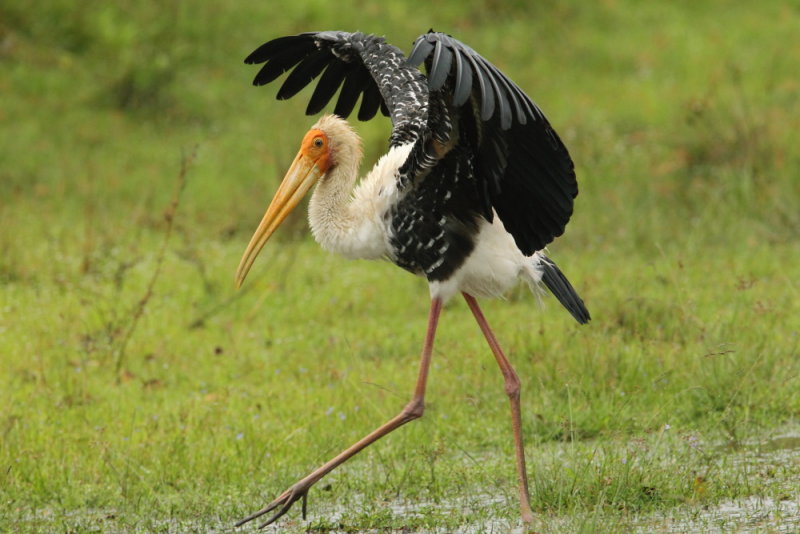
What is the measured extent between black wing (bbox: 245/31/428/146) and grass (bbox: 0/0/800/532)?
30.4 inches

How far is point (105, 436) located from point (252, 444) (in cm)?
73

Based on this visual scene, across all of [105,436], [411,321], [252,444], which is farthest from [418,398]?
[411,321]

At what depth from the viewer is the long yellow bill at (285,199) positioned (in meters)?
5.45

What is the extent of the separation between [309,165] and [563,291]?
4.08 ft

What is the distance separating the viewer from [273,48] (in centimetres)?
583

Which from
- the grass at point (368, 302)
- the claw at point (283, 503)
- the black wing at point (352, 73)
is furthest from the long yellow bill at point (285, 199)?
the claw at point (283, 503)

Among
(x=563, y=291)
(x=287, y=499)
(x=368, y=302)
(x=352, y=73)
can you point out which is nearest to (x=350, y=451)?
(x=287, y=499)

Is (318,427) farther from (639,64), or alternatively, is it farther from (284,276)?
(639,64)

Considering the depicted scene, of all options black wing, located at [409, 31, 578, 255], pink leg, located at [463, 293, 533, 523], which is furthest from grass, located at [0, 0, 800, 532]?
black wing, located at [409, 31, 578, 255]

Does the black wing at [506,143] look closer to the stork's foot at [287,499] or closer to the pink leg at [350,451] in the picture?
the pink leg at [350,451]

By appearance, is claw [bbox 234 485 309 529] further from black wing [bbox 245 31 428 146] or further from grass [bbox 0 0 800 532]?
black wing [bbox 245 31 428 146]

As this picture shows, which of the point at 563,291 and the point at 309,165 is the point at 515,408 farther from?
the point at 309,165

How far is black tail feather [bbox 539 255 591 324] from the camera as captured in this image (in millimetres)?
4926

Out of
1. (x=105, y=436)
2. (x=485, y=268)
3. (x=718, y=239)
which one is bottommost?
(x=105, y=436)
